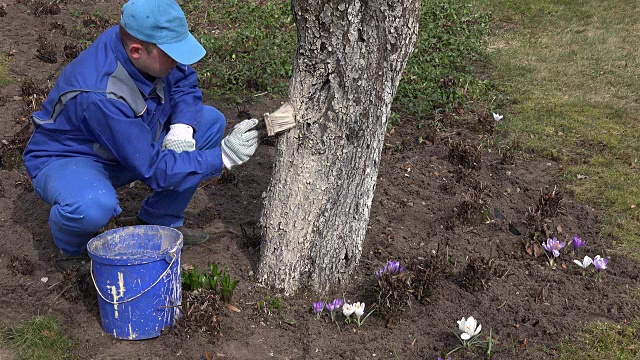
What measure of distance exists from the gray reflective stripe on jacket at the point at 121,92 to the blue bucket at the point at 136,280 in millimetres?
650

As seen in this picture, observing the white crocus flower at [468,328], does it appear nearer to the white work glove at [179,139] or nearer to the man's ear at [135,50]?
the white work glove at [179,139]

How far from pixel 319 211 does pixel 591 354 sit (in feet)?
5.08

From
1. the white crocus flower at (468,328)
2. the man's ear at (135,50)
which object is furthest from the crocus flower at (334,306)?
the man's ear at (135,50)

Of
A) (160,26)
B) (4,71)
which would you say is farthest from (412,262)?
(4,71)

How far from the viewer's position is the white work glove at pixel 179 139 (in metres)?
4.27

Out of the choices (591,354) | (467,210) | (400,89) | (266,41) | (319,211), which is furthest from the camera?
(266,41)

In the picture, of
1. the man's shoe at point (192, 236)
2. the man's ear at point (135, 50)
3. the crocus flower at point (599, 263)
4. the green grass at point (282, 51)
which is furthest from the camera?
the green grass at point (282, 51)

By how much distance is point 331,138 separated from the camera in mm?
3799

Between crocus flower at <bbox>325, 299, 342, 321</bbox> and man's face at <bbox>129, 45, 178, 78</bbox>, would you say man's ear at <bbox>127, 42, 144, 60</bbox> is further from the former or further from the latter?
crocus flower at <bbox>325, 299, 342, 321</bbox>

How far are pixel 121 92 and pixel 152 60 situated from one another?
24 centimetres

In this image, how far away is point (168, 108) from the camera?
4.49 meters

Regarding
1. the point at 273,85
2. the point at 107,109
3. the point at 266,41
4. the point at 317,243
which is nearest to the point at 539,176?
the point at 317,243

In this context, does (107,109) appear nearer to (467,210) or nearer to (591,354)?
(467,210)

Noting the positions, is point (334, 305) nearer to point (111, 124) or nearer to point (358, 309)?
point (358, 309)
